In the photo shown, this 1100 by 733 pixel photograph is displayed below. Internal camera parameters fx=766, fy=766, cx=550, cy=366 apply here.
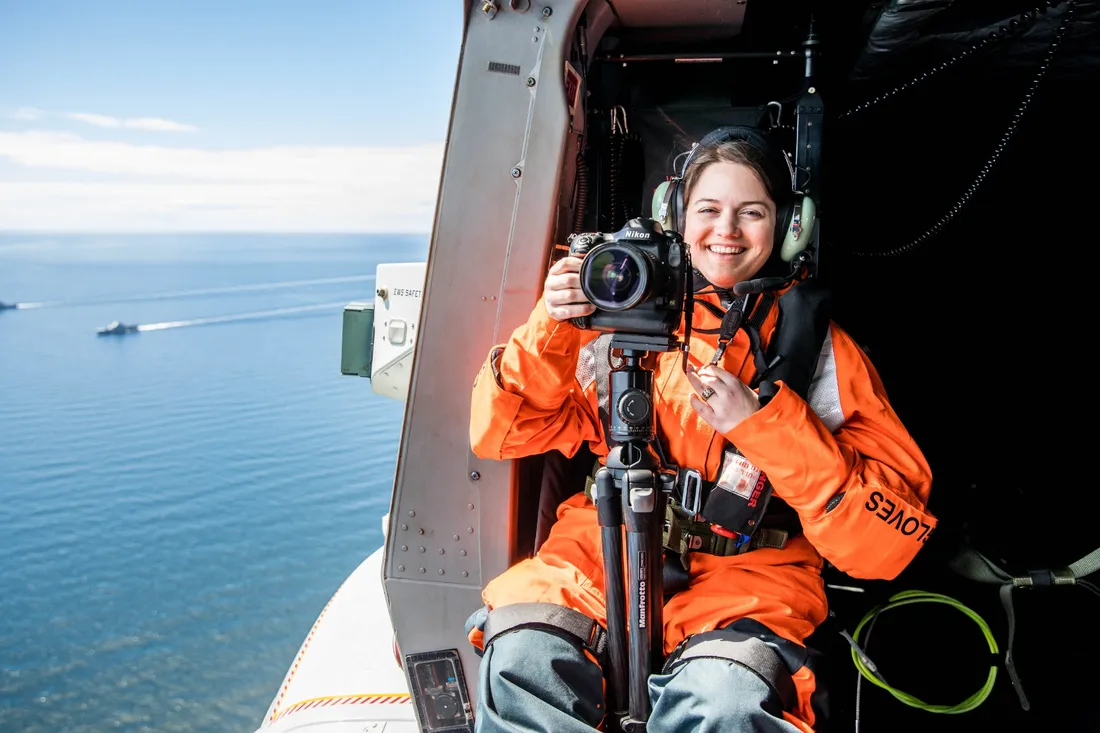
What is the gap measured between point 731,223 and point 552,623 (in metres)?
A: 0.79

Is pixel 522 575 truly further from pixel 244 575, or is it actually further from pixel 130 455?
pixel 130 455

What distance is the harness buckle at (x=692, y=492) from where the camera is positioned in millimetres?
1339

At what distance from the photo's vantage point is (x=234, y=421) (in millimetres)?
6484

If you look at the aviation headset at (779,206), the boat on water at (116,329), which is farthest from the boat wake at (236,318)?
the aviation headset at (779,206)

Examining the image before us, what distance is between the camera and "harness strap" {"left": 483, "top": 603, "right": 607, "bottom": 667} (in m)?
1.29

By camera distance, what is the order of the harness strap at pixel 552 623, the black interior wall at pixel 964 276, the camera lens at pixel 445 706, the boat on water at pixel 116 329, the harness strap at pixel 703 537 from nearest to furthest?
the harness strap at pixel 552 623 < the harness strap at pixel 703 537 < the camera lens at pixel 445 706 < the black interior wall at pixel 964 276 < the boat on water at pixel 116 329

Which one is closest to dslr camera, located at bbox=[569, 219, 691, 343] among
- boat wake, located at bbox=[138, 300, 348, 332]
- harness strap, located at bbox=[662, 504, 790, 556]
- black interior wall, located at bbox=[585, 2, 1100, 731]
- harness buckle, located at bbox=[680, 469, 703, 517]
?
harness buckle, located at bbox=[680, 469, 703, 517]

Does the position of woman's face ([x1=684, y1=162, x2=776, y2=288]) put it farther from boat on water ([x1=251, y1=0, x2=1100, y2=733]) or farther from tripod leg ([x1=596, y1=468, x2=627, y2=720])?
tripod leg ([x1=596, y1=468, x2=627, y2=720])

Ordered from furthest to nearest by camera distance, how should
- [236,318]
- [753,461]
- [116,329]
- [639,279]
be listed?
[236,318] < [116,329] < [753,461] < [639,279]

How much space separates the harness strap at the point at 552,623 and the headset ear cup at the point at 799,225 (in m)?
0.78

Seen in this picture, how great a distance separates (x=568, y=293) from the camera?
1.16 metres

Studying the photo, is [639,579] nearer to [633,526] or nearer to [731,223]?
[633,526]

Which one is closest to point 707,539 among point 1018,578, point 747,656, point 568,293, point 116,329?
point 747,656

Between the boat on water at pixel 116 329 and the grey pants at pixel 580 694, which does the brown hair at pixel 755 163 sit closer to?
the grey pants at pixel 580 694
